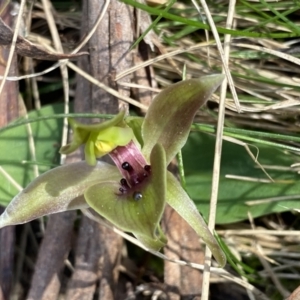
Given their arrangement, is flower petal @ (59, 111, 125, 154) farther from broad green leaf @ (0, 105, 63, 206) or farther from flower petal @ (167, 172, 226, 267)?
broad green leaf @ (0, 105, 63, 206)

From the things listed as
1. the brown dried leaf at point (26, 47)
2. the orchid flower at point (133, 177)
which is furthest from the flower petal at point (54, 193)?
the brown dried leaf at point (26, 47)

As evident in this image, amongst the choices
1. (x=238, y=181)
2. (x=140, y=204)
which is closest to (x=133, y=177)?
(x=140, y=204)

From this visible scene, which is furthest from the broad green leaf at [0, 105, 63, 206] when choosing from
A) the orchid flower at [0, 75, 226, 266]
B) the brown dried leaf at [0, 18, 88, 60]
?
the orchid flower at [0, 75, 226, 266]

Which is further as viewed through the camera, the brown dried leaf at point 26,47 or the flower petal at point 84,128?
the brown dried leaf at point 26,47

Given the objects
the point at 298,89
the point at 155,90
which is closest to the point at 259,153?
the point at 298,89

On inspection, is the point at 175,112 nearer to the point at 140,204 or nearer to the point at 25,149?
the point at 140,204

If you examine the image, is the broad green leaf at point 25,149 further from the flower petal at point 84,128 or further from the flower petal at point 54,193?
the flower petal at point 84,128

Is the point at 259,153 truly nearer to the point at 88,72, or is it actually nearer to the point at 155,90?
the point at 155,90

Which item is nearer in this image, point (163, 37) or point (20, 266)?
point (163, 37)
